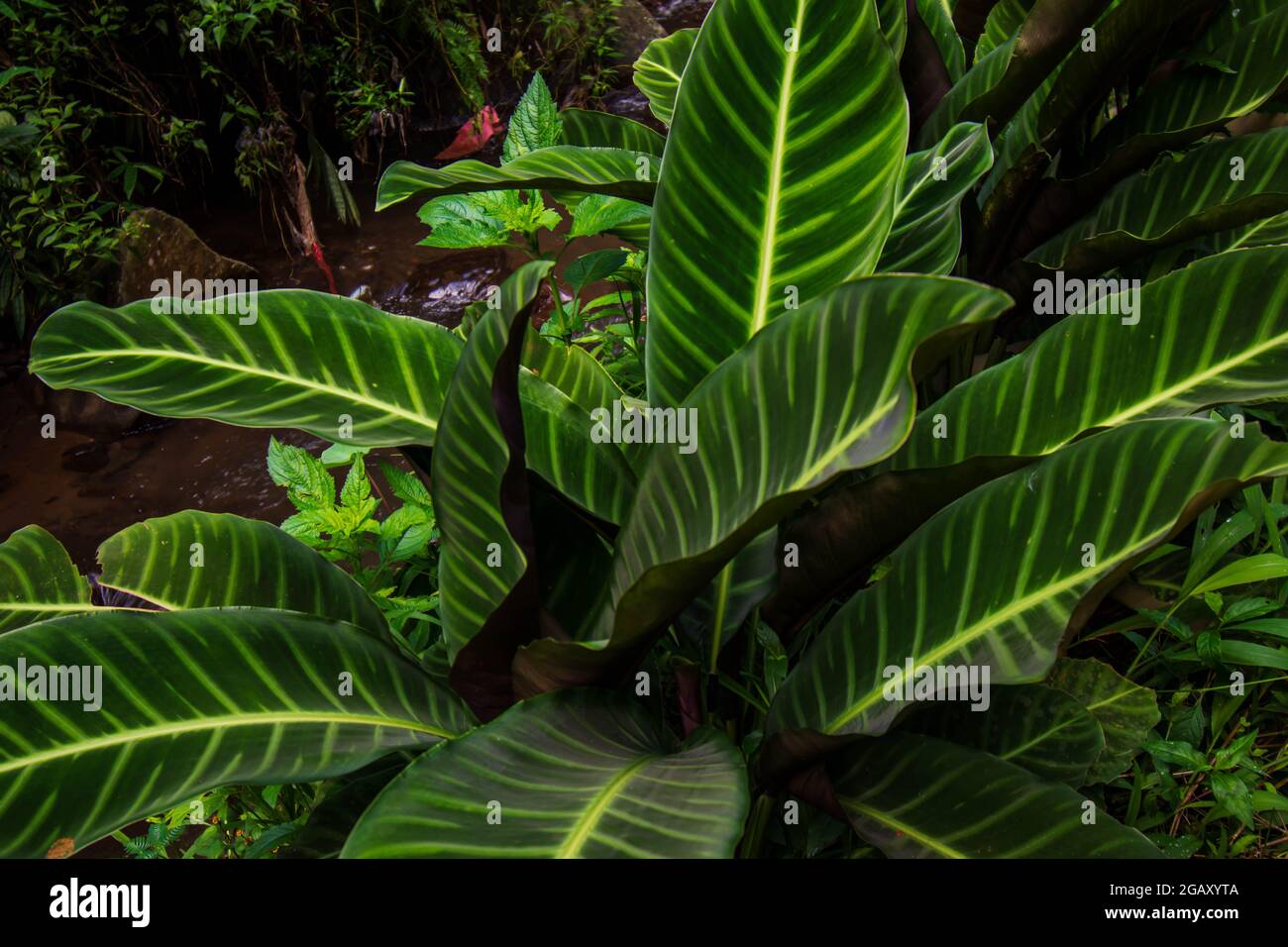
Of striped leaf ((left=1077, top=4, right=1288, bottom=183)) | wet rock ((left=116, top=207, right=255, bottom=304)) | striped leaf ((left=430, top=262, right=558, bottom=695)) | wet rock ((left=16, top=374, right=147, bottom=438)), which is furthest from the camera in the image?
wet rock ((left=116, top=207, right=255, bottom=304))

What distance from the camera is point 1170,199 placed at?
158 centimetres

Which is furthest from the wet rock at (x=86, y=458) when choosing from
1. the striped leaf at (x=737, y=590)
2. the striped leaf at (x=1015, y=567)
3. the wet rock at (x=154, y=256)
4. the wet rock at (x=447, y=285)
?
the striped leaf at (x=1015, y=567)

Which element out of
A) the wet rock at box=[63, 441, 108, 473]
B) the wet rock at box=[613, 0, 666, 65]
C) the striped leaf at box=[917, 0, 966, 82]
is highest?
the wet rock at box=[613, 0, 666, 65]

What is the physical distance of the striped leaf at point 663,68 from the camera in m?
1.91

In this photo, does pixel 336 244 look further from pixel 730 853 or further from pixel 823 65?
pixel 730 853

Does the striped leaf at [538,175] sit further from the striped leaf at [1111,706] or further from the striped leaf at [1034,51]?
the striped leaf at [1111,706]

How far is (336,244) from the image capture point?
4270mm

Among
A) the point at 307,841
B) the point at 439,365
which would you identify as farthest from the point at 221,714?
the point at 439,365

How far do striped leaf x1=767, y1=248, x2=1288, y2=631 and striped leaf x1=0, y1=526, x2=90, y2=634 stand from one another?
831mm

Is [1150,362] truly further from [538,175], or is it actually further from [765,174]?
[538,175]

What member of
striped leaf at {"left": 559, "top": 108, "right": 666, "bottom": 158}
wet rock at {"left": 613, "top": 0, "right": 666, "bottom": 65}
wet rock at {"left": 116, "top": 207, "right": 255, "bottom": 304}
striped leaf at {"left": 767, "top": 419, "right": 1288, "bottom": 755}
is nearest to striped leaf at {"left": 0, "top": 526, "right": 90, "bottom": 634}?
striped leaf at {"left": 767, "top": 419, "right": 1288, "bottom": 755}

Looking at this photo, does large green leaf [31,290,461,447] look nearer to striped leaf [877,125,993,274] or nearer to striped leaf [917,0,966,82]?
striped leaf [877,125,993,274]

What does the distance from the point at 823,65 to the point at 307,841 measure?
3.06 feet

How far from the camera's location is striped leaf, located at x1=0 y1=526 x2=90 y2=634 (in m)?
1.13
